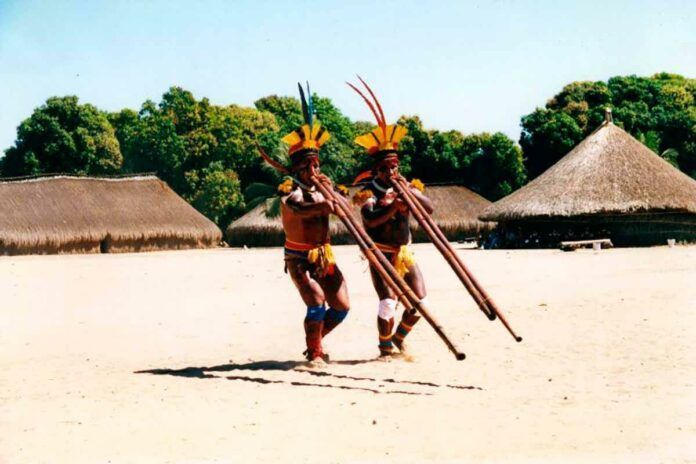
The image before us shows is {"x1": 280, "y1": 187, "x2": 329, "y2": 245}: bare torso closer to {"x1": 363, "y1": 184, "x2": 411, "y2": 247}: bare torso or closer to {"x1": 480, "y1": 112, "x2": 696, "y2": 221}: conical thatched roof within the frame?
{"x1": 363, "y1": 184, "x2": 411, "y2": 247}: bare torso

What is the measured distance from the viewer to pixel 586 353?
7559mm

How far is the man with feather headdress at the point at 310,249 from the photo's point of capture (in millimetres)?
7359

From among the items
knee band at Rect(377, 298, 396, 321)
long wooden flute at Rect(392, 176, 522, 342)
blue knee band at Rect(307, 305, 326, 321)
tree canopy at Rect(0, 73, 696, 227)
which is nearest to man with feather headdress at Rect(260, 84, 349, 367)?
blue knee band at Rect(307, 305, 326, 321)

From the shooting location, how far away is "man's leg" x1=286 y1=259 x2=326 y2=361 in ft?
24.0

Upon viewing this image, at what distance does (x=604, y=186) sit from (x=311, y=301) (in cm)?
2352

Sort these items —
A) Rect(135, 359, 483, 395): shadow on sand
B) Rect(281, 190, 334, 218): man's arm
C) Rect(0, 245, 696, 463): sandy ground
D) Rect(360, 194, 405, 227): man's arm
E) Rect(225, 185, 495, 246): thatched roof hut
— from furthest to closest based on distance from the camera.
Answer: Rect(225, 185, 495, 246): thatched roof hut → Rect(360, 194, 405, 227): man's arm → Rect(281, 190, 334, 218): man's arm → Rect(135, 359, 483, 395): shadow on sand → Rect(0, 245, 696, 463): sandy ground

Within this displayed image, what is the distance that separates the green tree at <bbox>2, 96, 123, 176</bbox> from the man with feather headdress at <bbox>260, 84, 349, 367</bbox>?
146ft

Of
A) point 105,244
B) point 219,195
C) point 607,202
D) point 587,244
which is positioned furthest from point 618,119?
point 105,244

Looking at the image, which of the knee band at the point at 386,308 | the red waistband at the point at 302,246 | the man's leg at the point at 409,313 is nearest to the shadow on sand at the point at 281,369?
the man's leg at the point at 409,313

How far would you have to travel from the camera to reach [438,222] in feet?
139

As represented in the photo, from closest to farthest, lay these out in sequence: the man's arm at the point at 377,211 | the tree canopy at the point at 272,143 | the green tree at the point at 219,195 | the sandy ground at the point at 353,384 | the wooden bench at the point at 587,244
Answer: the sandy ground at the point at 353,384
the man's arm at the point at 377,211
the wooden bench at the point at 587,244
the tree canopy at the point at 272,143
the green tree at the point at 219,195

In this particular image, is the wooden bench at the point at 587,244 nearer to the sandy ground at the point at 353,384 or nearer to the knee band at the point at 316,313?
the sandy ground at the point at 353,384

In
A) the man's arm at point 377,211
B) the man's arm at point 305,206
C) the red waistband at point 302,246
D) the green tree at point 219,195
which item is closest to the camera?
the man's arm at point 305,206

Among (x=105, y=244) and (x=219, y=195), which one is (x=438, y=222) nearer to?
(x=219, y=195)
